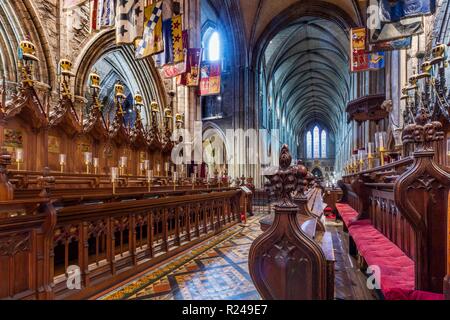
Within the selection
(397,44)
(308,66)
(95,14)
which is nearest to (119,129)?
(95,14)

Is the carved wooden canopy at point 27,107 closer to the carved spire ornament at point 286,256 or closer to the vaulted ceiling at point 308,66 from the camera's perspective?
the carved spire ornament at point 286,256

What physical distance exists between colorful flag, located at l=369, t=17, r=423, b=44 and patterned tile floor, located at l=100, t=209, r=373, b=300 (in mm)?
5043

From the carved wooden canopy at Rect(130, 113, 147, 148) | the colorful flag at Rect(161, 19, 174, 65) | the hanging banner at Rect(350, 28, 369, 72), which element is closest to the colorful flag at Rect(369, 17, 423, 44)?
the hanging banner at Rect(350, 28, 369, 72)

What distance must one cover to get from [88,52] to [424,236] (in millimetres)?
10199

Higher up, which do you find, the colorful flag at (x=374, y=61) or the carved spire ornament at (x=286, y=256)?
the colorful flag at (x=374, y=61)

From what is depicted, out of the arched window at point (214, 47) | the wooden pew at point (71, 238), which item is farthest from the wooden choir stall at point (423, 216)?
the arched window at point (214, 47)

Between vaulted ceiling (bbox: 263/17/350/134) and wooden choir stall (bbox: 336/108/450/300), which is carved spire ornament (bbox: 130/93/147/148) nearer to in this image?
wooden choir stall (bbox: 336/108/450/300)

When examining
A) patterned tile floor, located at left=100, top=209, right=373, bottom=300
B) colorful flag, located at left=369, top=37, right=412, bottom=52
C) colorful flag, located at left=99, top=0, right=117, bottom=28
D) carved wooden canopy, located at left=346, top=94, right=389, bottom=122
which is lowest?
patterned tile floor, located at left=100, top=209, right=373, bottom=300

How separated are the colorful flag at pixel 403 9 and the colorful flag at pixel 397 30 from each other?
0.15 meters

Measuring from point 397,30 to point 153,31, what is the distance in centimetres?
651

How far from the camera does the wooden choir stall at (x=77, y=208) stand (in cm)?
253

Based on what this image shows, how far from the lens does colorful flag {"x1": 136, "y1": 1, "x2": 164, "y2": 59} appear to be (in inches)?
313

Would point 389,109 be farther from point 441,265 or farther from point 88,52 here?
point 88,52
